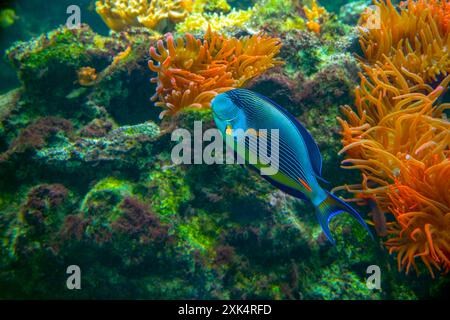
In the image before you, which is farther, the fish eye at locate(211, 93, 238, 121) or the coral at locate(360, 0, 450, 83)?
the coral at locate(360, 0, 450, 83)

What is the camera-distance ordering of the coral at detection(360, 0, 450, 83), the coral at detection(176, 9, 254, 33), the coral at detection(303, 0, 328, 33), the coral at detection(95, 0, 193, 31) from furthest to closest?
the coral at detection(95, 0, 193, 31) < the coral at detection(176, 9, 254, 33) < the coral at detection(303, 0, 328, 33) < the coral at detection(360, 0, 450, 83)

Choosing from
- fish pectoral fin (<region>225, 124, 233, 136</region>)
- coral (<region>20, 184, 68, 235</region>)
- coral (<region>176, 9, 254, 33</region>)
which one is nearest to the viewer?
fish pectoral fin (<region>225, 124, 233, 136</region>)

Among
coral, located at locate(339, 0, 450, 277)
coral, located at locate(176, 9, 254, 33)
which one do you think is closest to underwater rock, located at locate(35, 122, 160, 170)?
coral, located at locate(339, 0, 450, 277)

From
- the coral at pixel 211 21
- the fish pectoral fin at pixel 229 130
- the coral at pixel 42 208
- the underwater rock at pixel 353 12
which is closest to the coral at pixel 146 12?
the coral at pixel 211 21

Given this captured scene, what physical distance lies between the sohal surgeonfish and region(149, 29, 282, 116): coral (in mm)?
961

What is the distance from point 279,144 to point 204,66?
1788 mm

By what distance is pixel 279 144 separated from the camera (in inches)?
63.8

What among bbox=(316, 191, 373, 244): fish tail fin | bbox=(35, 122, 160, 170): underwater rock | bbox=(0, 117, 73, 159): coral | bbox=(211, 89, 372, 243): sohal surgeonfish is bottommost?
bbox=(316, 191, 373, 244): fish tail fin

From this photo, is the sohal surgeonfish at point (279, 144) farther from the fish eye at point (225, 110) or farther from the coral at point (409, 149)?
the coral at point (409, 149)

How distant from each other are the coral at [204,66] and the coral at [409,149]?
3.70ft

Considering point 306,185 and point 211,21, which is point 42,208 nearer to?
point 306,185

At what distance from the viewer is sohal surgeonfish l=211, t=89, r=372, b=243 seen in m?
1.58

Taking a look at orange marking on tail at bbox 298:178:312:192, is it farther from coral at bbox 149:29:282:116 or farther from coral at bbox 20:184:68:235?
coral at bbox 20:184:68:235

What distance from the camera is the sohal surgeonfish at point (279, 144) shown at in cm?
158
